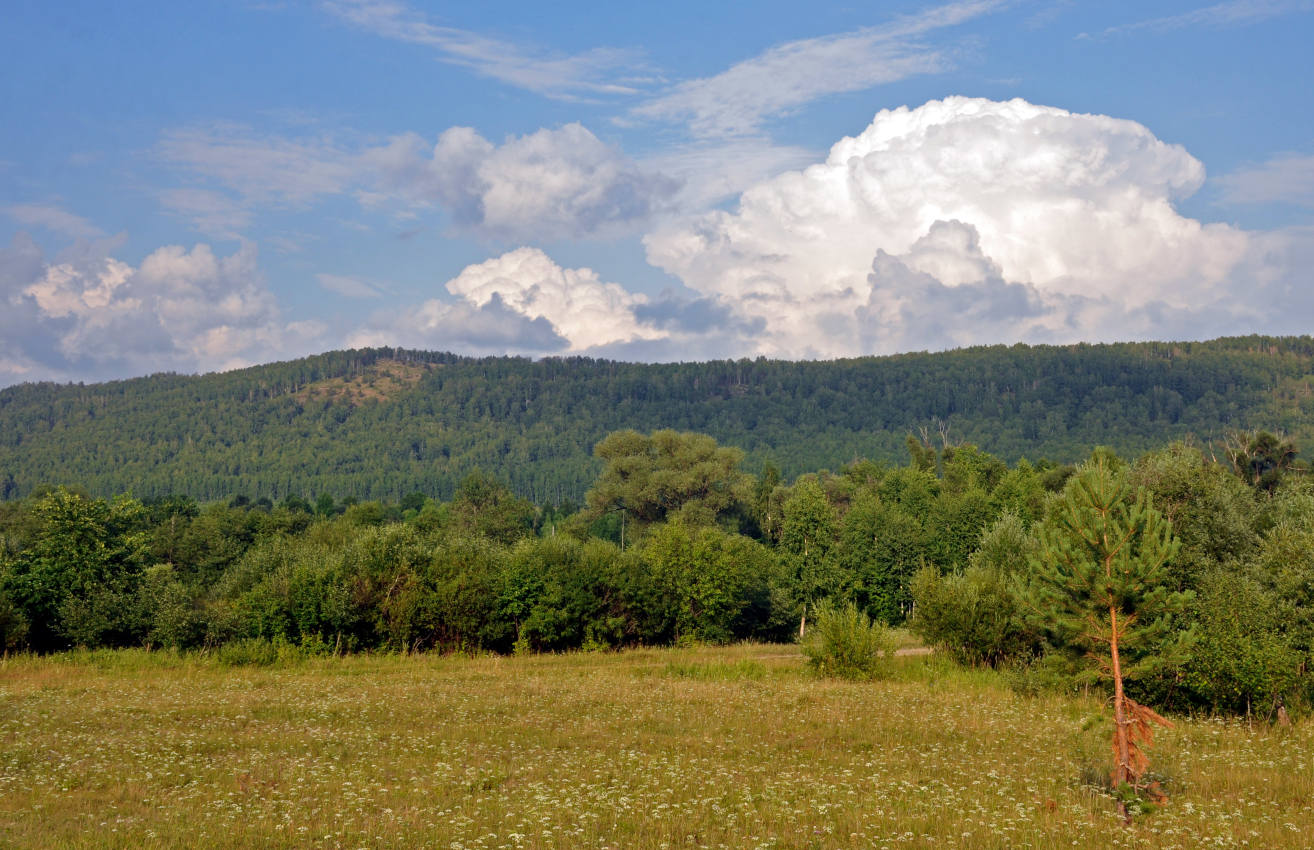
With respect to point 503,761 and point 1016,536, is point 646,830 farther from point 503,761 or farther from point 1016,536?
point 1016,536

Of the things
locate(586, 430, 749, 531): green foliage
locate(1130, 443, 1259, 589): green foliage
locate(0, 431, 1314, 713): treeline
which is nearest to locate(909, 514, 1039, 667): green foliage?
locate(0, 431, 1314, 713): treeline

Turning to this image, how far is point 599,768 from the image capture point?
22.8 meters

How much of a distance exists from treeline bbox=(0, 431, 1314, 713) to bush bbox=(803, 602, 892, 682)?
435 centimetres

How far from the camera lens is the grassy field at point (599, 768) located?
17281 millimetres

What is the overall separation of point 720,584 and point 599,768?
41.1 m

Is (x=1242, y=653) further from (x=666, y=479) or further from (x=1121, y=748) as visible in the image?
(x=666, y=479)

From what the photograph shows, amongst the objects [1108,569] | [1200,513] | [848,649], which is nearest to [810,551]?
[848,649]

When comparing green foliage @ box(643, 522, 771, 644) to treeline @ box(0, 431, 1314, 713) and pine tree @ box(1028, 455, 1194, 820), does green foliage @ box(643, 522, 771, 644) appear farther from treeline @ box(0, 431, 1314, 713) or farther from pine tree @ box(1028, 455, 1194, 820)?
pine tree @ box(1028, 455, 1194, 820)

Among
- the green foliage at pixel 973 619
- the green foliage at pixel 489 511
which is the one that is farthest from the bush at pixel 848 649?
the green foliage at pixel 489 511

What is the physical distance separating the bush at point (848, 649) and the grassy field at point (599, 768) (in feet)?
10.7

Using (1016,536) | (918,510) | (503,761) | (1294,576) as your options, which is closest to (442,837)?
(503,761)

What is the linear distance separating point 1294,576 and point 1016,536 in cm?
2551

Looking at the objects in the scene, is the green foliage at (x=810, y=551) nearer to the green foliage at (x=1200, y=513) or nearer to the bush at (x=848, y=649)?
the bush at (x=848, y=649)

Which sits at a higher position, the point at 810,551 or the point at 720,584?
the point at 810,551
